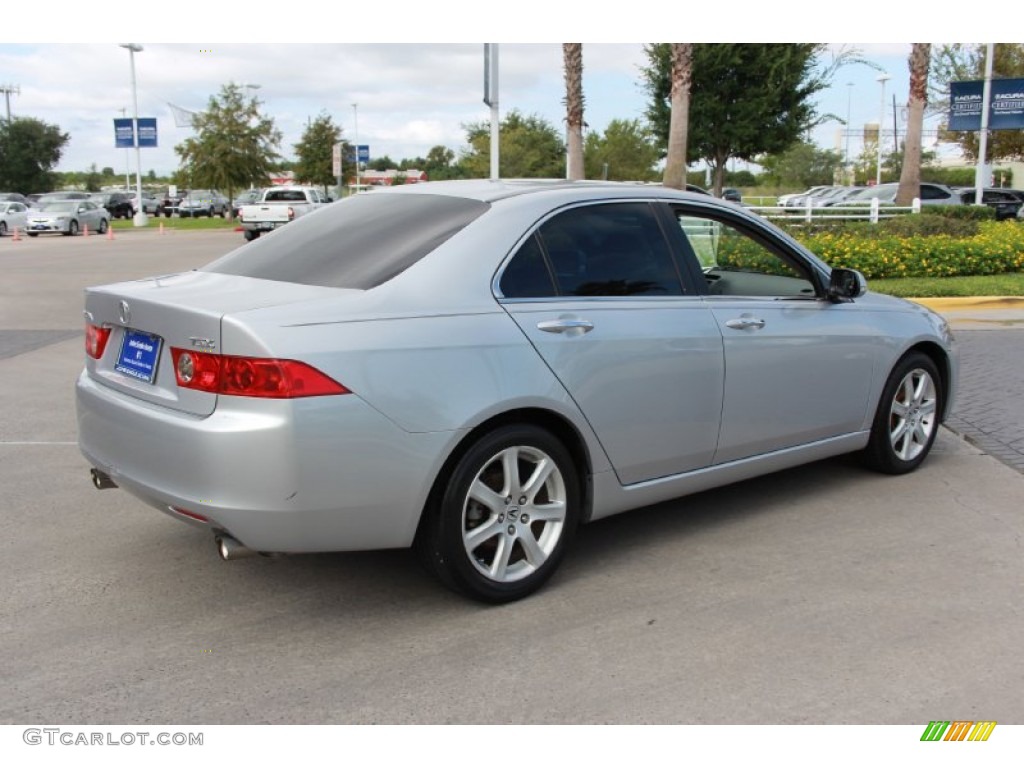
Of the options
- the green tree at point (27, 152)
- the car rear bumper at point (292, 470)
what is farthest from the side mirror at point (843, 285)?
the green tree at point (27, 152)

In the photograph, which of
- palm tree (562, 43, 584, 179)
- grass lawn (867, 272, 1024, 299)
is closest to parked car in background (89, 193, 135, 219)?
palm tree (562, 43, 584, 179)

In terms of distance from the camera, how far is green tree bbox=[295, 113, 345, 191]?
6619 cm

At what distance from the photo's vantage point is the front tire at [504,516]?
393 centimetres

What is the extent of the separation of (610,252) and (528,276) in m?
0.53

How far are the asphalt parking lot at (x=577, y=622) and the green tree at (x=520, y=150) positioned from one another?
39.6m

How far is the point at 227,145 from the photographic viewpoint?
51.6 m

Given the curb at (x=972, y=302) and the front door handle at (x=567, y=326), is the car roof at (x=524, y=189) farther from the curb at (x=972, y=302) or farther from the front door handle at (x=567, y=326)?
the curb at (x=972, y=302)

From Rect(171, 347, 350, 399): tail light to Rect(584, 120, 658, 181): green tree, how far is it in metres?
44.2

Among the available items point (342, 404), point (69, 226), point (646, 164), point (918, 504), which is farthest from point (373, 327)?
point (646, 164)

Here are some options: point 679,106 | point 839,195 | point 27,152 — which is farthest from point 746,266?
point 27,152

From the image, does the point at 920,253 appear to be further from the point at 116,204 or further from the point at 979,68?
the point at 116,204

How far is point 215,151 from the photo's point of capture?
51.5 metres

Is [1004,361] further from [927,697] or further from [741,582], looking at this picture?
[927,697]

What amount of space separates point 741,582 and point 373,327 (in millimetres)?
1965
